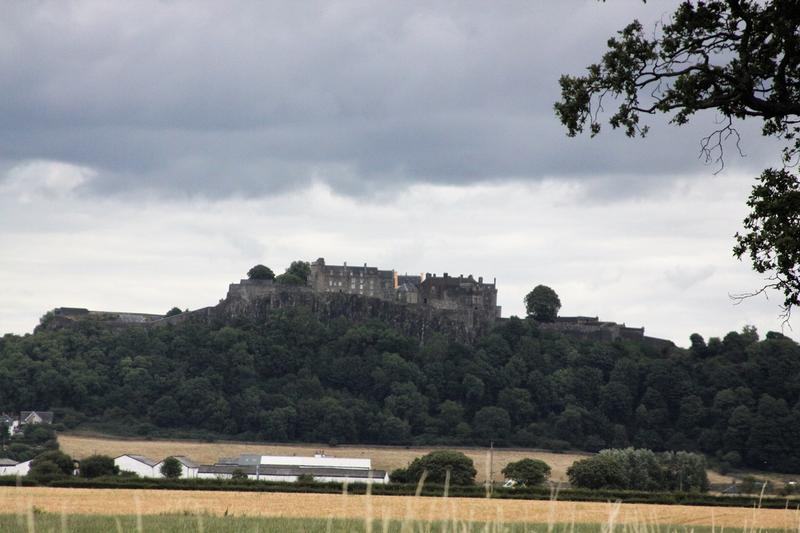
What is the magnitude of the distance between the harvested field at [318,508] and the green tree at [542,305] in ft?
324

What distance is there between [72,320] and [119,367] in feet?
41.7

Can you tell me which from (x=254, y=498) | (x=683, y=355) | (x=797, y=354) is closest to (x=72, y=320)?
(x=683, y=355)

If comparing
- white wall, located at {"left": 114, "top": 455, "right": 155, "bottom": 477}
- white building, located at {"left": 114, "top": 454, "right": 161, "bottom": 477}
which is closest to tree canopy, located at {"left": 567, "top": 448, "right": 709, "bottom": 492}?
white building, located at {"left": 114, "top": 454, "right": 161, "bottom": 477}

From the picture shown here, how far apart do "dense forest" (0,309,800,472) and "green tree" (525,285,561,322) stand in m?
8.74

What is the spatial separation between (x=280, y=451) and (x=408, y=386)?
648 inches

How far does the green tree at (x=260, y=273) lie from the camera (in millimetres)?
145000

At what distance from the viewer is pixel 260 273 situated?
145m

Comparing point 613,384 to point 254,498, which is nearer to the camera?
point 254,498

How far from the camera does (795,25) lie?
2412 centimetres

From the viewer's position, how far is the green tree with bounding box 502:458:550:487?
240 ft

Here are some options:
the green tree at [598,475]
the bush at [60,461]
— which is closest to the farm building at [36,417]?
the bush at [60,461]

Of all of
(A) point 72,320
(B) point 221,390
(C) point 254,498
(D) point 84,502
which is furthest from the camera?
(A) point 72,320

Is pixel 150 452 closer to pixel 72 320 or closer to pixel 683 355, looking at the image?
pixel 72 320

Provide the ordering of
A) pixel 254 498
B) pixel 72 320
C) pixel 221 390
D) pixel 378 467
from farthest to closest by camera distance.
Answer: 1. pixel 72 320
2. pixel 221 390
3. pixel 378 467
4. pixel 254 498
